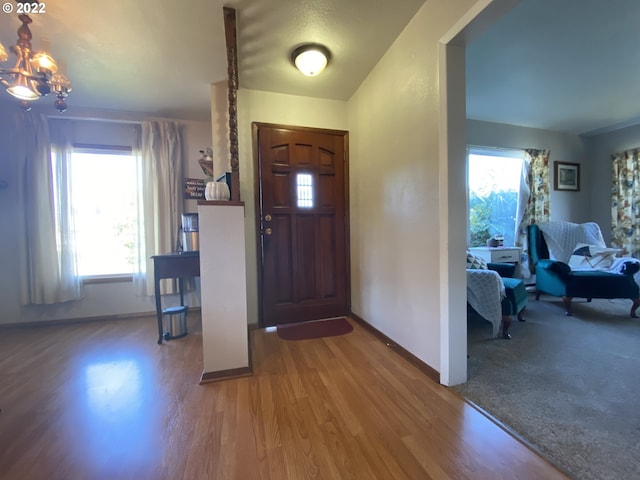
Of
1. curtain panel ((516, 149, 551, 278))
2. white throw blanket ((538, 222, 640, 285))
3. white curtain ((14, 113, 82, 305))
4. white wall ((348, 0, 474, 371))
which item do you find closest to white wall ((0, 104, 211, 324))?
white curtain ((14, 113, 82, 305))

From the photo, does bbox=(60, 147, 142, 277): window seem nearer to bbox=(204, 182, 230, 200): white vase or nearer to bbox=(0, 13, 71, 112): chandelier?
bbox=(0, 13, 71, 112): chandelier

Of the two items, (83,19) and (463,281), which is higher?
(83,19)

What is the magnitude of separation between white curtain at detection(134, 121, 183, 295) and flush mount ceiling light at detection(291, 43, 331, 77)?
6.06 feet

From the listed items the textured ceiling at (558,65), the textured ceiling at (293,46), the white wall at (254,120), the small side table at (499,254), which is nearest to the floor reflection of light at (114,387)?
the white wall at (254,120)

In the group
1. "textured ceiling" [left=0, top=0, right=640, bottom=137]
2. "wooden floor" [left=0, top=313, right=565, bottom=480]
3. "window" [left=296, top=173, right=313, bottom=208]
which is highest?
"textured ceiling" [left=0, top=0, right=640, bottom=137]

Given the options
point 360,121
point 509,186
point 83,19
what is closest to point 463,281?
point 360,121

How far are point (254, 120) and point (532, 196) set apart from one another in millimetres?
4056

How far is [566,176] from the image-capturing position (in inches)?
161

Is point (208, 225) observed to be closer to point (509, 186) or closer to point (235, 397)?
point (235, 397)

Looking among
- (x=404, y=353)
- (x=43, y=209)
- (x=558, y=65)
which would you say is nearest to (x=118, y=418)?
(x=404, y=353)

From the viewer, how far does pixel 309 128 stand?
274 centimetres

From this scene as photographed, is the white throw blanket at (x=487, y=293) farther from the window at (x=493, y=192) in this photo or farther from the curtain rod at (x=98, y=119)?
the curtain rod at (x=98, y=119)

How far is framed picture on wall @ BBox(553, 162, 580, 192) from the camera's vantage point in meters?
4.04

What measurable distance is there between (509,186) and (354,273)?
9.47 ft
